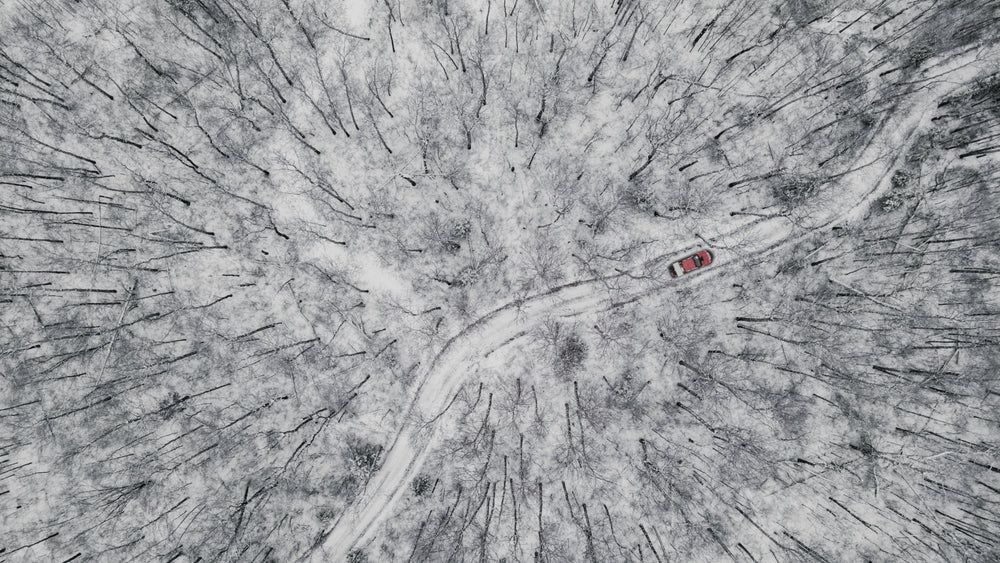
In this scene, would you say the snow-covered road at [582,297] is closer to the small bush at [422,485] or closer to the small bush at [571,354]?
the small bush at [422,485]

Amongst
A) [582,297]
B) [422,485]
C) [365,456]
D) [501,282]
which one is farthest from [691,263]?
[365,456]

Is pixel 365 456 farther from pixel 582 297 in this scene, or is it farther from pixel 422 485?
pixel 582 297

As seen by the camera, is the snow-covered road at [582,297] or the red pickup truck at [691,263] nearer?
the red pickup truck at [691,263]

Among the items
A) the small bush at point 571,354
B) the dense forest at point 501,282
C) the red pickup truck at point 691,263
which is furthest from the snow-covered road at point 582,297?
the small bush at point 571,354

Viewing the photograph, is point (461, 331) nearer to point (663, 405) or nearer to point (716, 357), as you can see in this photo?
point (663, 405)

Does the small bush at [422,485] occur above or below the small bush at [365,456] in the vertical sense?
below

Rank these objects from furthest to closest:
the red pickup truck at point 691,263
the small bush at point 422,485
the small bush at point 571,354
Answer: the small bush at point 571,354
the small bush at point 422,485
the red pickup truck at point 691,263

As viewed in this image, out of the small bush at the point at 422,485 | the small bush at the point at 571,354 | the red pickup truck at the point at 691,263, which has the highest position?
the red pickup truck at the point at 691,263

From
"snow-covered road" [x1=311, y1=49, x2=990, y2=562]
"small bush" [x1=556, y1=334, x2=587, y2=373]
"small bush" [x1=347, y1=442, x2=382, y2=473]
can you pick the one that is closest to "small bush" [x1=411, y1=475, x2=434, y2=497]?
"snow-covered road" [x1=311, y1=49, x2=990, y2=562]
